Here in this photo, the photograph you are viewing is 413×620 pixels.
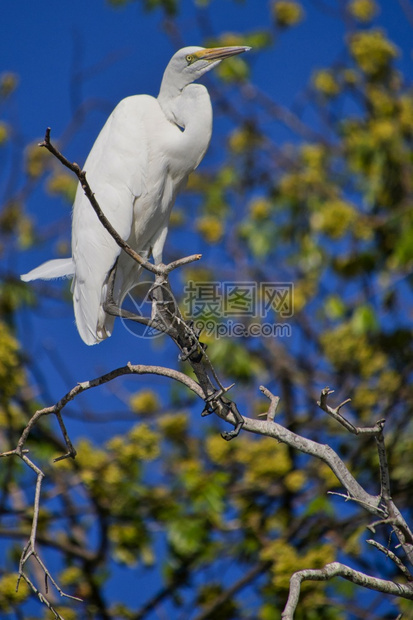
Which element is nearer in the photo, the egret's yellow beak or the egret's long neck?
the egret's long neck

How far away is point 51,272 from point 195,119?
0.80 m

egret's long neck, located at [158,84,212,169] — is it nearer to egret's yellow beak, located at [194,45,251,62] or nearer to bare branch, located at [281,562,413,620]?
egret's yellow beak, located at [194,45,251,62]

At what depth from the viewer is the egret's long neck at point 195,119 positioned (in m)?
2.67

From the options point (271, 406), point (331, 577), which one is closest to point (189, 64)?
point (271, 406)

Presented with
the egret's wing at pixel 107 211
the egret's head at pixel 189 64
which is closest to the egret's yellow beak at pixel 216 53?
the egret's head at pixel 189 64

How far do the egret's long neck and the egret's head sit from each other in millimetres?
70

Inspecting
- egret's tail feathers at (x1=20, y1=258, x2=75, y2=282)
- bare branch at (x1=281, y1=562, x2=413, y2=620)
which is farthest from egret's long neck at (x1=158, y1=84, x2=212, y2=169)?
bare branch at (x1=281, y1=562, x2=413, y2=620)

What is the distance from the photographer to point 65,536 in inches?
155

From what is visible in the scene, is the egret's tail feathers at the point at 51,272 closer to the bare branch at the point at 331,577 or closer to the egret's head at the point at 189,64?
the egret's head at the point at 189,64

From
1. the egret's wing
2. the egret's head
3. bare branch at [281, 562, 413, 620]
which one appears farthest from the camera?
the egret's head

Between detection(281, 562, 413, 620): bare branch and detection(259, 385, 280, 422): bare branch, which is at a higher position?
detection(259, 385, 280, 422): bare branch

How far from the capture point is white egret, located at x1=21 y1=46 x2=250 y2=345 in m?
2.67

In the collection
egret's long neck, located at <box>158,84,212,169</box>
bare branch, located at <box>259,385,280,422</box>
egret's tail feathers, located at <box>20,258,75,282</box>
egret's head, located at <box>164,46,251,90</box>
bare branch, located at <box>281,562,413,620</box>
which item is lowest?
bare branch, located at <box>281,562,413,620</box>

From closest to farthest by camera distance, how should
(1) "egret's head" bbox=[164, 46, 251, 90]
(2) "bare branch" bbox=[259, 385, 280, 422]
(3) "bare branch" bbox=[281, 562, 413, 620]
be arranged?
(3) "bare branch" bbox=[281, 562, 413, 620]
(2) "bare branch" bbox=[259, 385, 280, 422]
(1) "egret's head" bbox=[164, 46, 251, 90]
